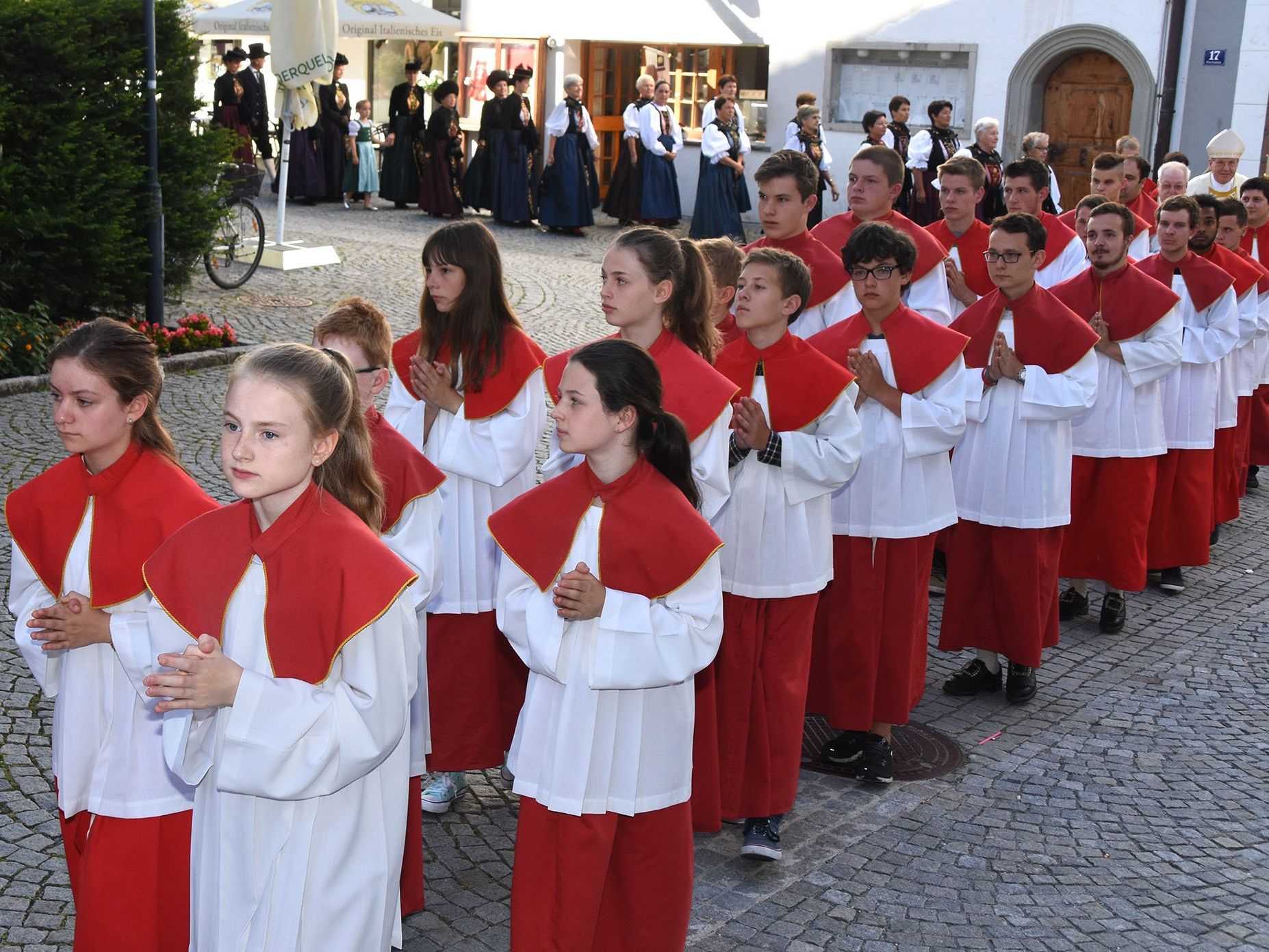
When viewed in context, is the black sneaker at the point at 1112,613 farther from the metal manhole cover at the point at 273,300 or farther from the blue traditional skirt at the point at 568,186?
the blue traditional skirt at the point at 568,186

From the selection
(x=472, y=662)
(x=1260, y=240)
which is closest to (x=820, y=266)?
(x=472, y=662)

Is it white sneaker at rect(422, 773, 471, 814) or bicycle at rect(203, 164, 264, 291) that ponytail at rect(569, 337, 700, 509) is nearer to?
white sneaker at rect(422, 773, 471, 814)

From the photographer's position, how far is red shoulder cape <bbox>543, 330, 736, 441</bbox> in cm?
469

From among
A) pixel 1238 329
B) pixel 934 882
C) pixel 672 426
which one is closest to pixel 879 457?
pixel 934 882

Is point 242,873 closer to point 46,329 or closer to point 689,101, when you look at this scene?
point 46,329

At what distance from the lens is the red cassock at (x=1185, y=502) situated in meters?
8.43

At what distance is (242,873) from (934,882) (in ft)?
8.49

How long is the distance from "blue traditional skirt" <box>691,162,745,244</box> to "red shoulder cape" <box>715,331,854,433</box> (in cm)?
1426

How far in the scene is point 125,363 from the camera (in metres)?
3.78

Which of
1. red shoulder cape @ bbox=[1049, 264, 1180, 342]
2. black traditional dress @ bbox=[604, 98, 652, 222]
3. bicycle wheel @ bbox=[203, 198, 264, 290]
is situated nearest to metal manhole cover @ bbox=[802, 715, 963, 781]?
red shoulder cape @ bbox=[1049, 264, 1180, 342]

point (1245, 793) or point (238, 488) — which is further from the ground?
point (238, 488)

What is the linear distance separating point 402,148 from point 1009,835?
17769mm

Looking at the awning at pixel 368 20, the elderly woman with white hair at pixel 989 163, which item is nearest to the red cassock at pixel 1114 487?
the elderly woman with white hair at pixel 989 163

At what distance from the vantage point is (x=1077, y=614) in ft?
26.4
